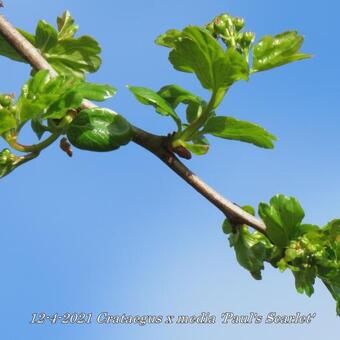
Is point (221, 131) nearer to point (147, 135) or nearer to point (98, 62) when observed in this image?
point (147, 135)

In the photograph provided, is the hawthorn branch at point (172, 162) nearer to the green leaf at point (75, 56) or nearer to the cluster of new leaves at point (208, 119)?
the cluster of new leaves at point (208, 119)

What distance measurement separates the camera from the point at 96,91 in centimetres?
178

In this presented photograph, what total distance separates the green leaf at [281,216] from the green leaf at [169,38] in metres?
0.49

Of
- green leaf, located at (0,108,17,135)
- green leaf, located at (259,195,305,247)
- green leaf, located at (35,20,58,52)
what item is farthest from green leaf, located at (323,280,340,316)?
green leaf, located at (35,20,58,52)

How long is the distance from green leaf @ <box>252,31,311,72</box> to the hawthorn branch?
31 centimetres

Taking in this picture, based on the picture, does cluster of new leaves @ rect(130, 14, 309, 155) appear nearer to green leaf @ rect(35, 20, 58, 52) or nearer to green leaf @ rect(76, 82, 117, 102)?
green leaf @ rect(76, 82, 117, 102)

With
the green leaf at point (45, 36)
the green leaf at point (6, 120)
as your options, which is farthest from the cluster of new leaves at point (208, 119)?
the green leaf at point (45, 36)

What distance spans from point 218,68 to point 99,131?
328 mm

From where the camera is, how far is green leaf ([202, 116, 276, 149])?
187 cm

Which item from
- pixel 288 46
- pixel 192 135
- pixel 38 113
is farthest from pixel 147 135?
pixel 288 46

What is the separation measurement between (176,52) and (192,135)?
0.23 m

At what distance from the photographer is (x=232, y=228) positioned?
204 cm

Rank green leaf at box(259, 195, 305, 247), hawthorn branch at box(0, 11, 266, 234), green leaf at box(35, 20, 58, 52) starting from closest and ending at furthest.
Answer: hawthorn branch at box(0, 11, 266, 234) → green leaf at box(259, 195, 305, 247) → green leaf at box(35, 20, 58, 52)

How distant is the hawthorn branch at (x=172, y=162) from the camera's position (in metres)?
1.84
